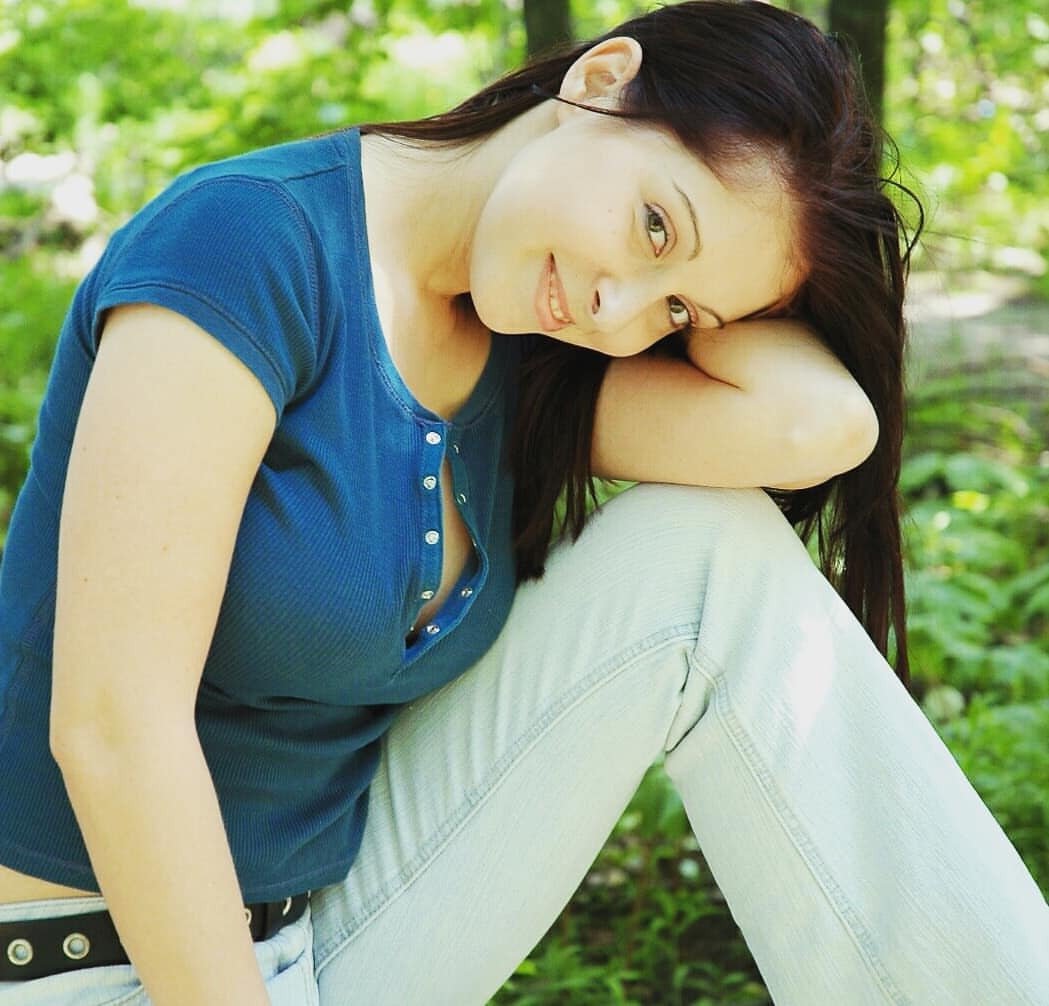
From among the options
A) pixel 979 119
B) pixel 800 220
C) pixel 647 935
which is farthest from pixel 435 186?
pixel 979 119

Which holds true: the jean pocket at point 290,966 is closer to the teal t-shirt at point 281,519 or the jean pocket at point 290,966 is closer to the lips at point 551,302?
the teal t-shirt at point 281,519

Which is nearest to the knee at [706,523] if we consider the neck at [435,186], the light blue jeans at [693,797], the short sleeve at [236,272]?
the light blue jeans at [693,797]

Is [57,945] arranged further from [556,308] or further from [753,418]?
[753,418]

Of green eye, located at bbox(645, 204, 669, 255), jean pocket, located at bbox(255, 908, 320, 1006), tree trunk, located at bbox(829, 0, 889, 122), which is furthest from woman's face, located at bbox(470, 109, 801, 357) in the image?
tree trunk, located at bbox(829, 0, 889, 122)

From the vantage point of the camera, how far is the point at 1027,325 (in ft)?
17.3

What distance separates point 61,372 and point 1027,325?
14.7ft

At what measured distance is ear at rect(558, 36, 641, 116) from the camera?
5.33 ft

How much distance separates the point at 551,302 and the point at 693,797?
1.99 feet

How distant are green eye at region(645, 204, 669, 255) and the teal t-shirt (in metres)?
0.32

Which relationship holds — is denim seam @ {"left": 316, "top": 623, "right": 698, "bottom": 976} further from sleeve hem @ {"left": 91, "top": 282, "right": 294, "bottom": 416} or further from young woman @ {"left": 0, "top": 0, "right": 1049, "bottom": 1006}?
sleeve hem @ {"left": 91, "top": 282, "right": 294, "bottom": 416}

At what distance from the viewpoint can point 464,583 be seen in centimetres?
175

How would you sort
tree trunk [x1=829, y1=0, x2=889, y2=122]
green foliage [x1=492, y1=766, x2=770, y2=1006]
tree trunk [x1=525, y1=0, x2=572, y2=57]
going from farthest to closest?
1. tree trunk [x1=829, y1=0, x2=889, y2=122]
2. tree trunk [x1=525, y1=0, x2=572, y2=57]
3. green foliage [x1=492, y1=766, x2=770, y2=1006]

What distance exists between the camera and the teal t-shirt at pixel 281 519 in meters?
1.40

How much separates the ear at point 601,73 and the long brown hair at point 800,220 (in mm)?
19
